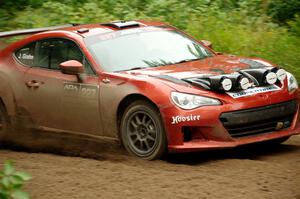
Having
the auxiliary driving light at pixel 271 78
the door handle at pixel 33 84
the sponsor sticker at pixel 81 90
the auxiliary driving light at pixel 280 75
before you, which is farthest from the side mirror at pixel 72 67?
the auxiliary driving light at pixel 280 75

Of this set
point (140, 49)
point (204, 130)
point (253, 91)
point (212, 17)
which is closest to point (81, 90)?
point (140, 49)

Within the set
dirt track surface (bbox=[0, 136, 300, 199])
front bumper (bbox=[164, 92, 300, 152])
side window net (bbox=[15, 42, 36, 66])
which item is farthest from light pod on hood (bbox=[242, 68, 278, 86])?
side window net (bbox=[15, 42, 36, 66])

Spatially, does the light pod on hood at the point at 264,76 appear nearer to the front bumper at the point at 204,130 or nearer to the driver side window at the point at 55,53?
the front bumper at the point at 204,130

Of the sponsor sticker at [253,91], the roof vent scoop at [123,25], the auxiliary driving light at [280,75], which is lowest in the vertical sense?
the sponsor sticker at [253,91]

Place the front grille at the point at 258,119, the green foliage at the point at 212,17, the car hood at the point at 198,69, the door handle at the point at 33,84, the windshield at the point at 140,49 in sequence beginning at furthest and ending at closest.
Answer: the green foliage at the point at 212,17, the door handle at the point at 33,84, the windshield at the point at 140,49, the car hood at the point at 198,69, the front grille at the point at 258,119

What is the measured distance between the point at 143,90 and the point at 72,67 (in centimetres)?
103

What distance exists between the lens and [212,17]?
14.1 metres

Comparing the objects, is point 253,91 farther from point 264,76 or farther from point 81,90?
point 81,90

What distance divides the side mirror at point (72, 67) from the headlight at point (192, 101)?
4.38 ft

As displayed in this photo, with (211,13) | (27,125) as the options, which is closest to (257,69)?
(27,125)

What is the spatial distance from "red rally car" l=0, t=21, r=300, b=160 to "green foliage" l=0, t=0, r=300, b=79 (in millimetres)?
2940

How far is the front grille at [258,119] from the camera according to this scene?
7612 mm

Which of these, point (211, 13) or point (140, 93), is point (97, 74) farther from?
point (211, 13)

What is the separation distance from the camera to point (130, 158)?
791cm
